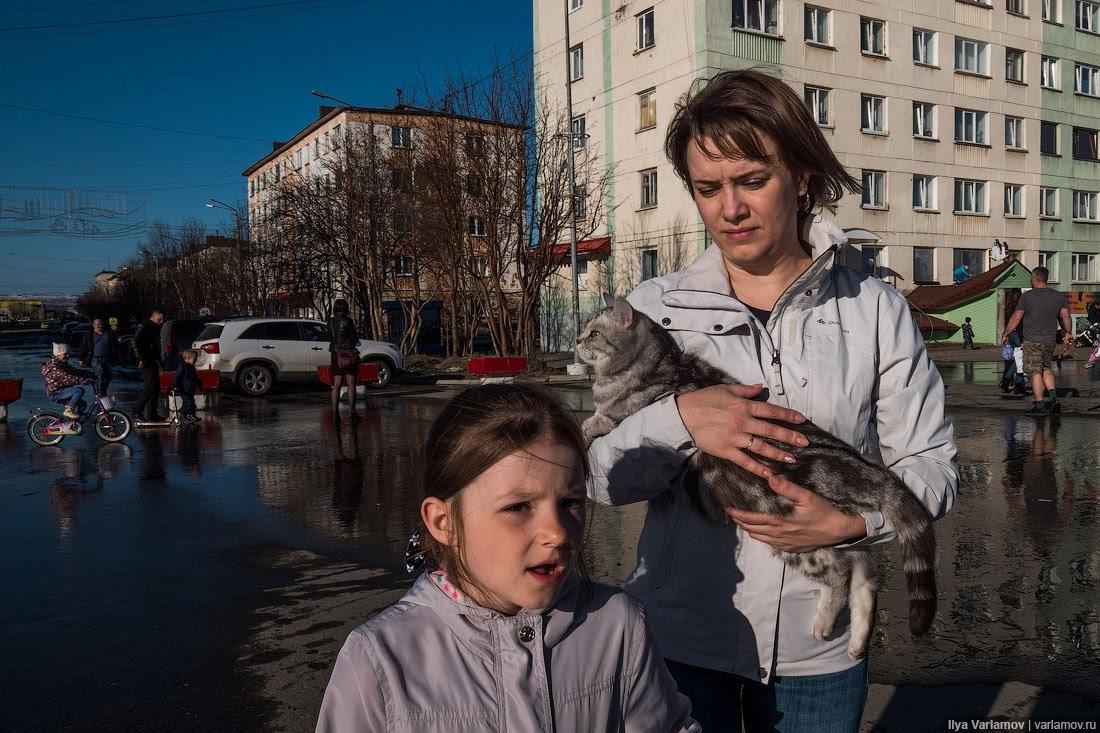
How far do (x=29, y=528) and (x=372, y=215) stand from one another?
77.8 feet

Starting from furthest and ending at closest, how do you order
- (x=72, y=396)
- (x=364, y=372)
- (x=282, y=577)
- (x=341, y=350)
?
(x=364, y=372)
(x=341, y=350)
(x=72, y=396)
(x=282, y=577)

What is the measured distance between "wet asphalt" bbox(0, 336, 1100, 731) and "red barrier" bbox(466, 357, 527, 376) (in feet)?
30.2

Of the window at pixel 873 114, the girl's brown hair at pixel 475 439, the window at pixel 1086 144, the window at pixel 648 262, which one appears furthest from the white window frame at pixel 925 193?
the girl's brown hair at pixel 475 439

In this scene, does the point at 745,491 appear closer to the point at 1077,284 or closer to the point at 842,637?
the point at 842,637

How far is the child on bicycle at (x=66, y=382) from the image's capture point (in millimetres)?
13219

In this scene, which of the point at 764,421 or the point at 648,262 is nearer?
the point at 764,421

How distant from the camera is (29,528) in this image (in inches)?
301

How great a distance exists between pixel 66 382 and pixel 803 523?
47.0 feet

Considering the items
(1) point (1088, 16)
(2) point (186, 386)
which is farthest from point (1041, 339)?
(1) point (1088, 16)

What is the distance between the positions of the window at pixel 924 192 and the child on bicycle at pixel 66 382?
33.4 metres

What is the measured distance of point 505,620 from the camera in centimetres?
170

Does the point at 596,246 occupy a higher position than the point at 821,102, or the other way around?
the point at 821,102

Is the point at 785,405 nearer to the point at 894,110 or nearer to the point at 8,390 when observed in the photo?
the point at 8,390

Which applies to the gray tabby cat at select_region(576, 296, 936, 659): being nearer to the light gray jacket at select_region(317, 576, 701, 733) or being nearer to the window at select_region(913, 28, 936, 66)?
the light gray jacket at select_region(317, 576, 701, 733)
